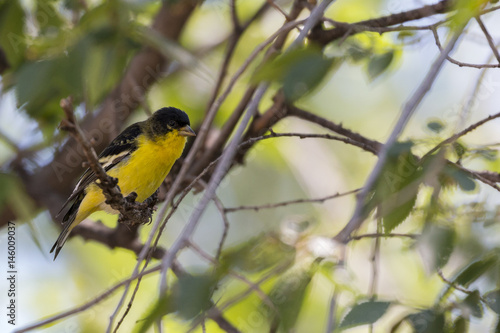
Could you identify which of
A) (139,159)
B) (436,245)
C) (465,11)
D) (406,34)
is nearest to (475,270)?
(436,245)

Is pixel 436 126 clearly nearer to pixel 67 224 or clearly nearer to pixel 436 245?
pixel 436 245

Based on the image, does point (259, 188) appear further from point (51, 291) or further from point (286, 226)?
point (286, 226)

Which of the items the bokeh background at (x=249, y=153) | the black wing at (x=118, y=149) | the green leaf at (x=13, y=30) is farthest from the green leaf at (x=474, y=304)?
the black wing at (x=118, y=149)

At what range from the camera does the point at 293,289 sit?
1.86 m

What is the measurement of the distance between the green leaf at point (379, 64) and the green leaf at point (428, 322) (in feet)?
6.45

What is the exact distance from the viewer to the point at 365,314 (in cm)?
200

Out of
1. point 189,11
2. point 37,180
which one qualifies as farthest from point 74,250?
point 189,11

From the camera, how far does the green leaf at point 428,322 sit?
1983 millimetres

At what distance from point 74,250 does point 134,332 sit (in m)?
5.94

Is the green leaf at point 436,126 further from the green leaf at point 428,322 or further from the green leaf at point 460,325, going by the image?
the green leaf at point 428,322

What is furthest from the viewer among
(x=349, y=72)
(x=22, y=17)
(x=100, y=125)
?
(x=349, y=72)

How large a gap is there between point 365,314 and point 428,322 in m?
0.21

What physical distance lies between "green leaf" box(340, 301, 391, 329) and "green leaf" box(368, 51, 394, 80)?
1956 millimetres

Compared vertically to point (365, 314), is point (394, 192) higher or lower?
higher
